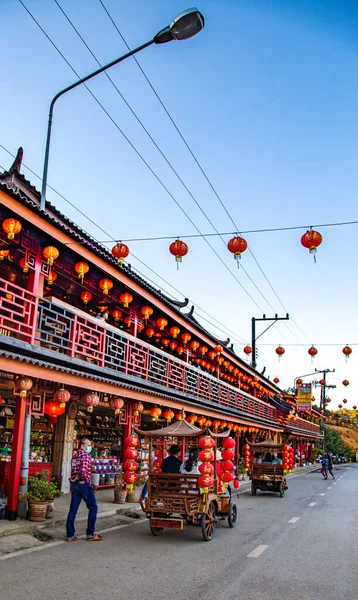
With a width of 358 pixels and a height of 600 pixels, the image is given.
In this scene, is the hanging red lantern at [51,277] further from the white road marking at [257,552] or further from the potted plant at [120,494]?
the white road marking at [257,552]

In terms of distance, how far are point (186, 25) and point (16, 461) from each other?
30.5 ft

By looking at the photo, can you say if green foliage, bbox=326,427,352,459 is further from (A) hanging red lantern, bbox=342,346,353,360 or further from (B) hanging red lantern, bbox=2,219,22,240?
(B) hanging red lantern, bbox=2,219,22,240

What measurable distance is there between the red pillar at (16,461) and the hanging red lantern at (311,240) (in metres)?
8.21

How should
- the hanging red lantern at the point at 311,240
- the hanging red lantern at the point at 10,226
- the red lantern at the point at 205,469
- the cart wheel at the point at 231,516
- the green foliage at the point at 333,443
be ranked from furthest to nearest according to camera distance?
the green foliage at the point at 333,443, the hanging red lantern at the point at 311,240, the cart wheel at the point at 231,516, the red lantern at the point at 205,469, the hanging red lantern at the point at 10,226

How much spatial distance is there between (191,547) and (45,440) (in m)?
8.43

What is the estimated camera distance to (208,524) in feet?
33.1

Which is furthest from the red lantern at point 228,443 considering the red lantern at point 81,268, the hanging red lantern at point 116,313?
the hanging red lantern at point 116,313

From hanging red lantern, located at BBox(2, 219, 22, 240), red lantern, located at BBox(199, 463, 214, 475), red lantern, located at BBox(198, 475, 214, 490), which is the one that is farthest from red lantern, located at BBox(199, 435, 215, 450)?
hanging red lantern, located at BBox(2, 219, 22, 240)

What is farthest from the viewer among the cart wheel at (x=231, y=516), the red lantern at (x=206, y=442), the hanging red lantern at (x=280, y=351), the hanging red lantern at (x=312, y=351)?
the hanging red lantern at (x=280, y=351)

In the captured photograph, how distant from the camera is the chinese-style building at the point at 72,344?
10742 mm

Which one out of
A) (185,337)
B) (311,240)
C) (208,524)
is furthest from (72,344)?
(185,337)

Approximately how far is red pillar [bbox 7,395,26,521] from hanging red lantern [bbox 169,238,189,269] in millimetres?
6308

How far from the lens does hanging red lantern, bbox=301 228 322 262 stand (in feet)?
44.1

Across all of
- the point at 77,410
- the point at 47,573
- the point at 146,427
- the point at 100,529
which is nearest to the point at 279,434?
the point at 146,427
